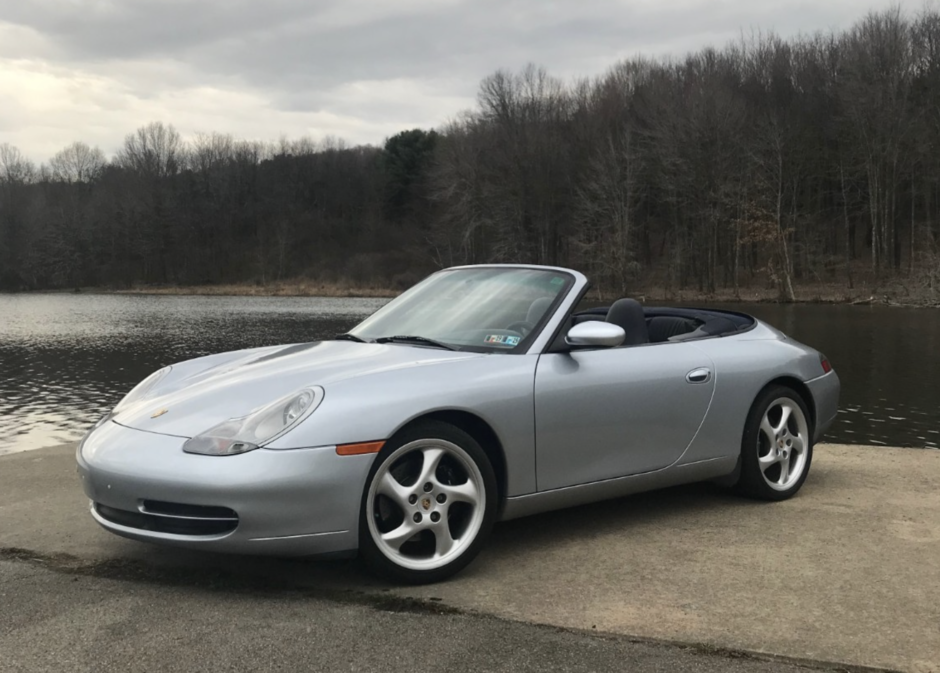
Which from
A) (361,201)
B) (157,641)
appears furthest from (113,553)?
(361,201)

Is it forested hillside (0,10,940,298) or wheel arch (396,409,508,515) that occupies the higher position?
forested hillside (0,10,940,298)

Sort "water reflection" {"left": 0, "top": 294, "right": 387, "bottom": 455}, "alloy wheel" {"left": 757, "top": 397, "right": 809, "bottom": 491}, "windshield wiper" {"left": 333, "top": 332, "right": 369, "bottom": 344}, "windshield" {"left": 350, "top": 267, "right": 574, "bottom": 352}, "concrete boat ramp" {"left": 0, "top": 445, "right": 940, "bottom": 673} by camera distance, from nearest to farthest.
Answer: "concrete boat ramp" {"left": 0, "top": 445, "right": 940, "bottom": 673}, "windshield" {"left": 350, "top": 267, "right": 574, "bottom": 352}, "windshield wiper" {"left": 333, "top": 332, "right": 369, "bottom": 344}, "alloy wheel" {"left": 757, "top": 397, "right": 809, "bottom": 491}, "water reflection" {"left": 0, "top": 294, "right": 387, "bottom": 455}

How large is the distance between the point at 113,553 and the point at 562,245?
6358 cm

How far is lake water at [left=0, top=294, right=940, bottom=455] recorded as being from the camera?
12.3 meters

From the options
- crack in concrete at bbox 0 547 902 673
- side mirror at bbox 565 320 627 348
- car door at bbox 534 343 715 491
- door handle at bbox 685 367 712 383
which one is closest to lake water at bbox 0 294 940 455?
door handle at bbox 685 367 712 383

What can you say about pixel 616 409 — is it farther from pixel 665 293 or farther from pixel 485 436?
pixel 665 293

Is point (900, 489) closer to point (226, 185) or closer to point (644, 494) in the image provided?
point (644, 494)

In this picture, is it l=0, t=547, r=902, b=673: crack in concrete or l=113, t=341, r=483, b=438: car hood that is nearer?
l=0, t=547, r=902, b=673: crack in concrete

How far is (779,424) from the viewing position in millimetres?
5004

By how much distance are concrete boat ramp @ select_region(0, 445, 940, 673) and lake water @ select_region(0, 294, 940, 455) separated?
7112 millimetres

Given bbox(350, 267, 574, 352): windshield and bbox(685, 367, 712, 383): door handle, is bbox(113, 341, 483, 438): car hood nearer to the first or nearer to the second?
bbox(350, 267, 574, 352): windshield

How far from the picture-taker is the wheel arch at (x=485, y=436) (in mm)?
3600

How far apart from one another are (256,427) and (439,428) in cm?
75

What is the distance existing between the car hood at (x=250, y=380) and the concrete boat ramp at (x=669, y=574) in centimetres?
67
